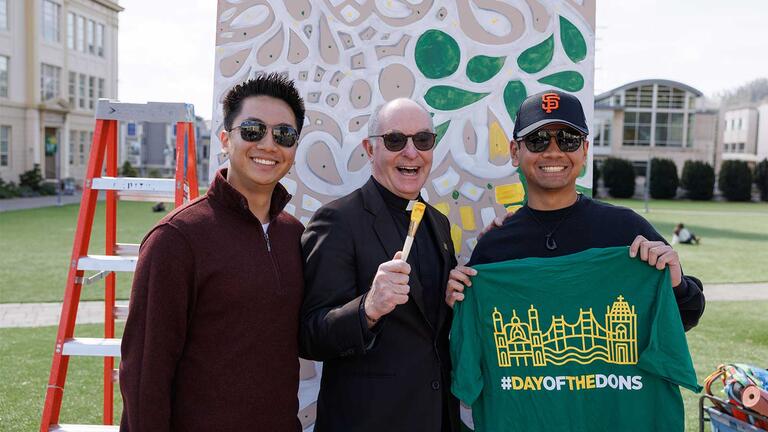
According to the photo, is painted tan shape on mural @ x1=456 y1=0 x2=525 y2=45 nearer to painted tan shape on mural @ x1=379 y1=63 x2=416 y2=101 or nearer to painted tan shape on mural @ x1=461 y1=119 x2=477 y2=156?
painted tan shape on mural @ x1=379 y1=63 x2=416 y2=101

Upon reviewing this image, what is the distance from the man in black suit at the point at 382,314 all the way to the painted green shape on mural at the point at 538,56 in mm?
1647

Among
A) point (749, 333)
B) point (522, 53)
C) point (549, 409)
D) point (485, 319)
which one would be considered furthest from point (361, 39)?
point (749, 333)

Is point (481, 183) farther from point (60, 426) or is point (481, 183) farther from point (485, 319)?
point (60, 426)

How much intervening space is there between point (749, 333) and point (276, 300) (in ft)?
27.3

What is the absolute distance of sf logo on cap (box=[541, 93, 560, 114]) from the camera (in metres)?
2.78

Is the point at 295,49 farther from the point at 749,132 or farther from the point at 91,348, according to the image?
the point at 749,132

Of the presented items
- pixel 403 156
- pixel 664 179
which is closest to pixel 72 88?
pixel 664 179

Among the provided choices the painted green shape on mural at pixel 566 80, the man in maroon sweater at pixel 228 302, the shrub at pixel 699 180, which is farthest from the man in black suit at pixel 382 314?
the shrub at pixel 699 180

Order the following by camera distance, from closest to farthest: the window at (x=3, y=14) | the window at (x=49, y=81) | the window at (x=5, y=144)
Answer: the window at (x=3, y=14) < the window at (x=5, y=144) < the window at (x=49, y=81)

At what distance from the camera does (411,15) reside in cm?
422

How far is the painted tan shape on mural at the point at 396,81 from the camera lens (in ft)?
13.8

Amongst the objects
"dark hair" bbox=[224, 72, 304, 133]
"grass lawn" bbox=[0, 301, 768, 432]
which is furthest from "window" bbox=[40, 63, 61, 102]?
"dark hair" bbox=[224, 72, 304, 133]

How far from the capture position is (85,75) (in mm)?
43812

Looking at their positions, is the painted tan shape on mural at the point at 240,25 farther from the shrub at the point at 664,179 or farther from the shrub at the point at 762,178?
the shrub at the point at 762,178
